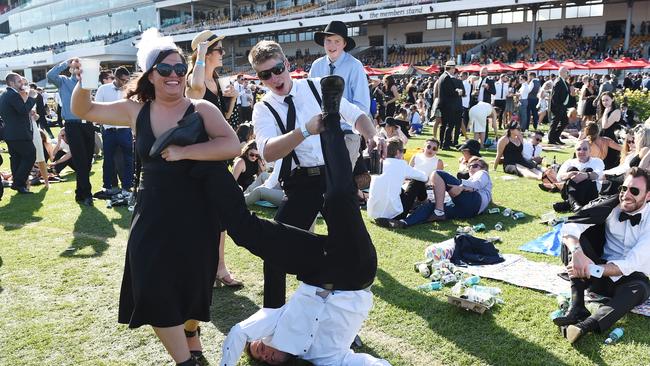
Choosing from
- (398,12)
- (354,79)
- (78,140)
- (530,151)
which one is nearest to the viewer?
(354,79)

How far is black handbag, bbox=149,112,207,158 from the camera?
235 centimetres

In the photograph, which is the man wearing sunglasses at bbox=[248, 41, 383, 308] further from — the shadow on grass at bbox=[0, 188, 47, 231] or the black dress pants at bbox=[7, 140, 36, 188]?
the black dress pants at bbox=[7, 140, 36, 188]

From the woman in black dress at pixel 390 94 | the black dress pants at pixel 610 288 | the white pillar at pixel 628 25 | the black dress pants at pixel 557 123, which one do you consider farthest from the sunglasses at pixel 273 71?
the white pillar at pixel 628 25

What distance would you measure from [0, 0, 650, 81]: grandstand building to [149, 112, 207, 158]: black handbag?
116 ft

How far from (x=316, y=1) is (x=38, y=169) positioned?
43230mm

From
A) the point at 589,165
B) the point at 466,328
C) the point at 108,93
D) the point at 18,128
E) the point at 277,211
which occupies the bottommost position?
the point at 466,328

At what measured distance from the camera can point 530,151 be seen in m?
9.66

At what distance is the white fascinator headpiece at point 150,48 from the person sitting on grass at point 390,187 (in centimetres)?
389

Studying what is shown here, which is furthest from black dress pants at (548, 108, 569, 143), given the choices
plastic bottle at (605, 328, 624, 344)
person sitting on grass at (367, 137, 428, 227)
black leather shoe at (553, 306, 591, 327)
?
plastic bottle at (605, 328, 624, 344)

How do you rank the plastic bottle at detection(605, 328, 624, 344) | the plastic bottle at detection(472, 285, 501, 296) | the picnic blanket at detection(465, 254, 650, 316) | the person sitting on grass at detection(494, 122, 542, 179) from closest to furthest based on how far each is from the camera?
the plastic bottle at detection(605, 328, 624, 344), the plastic bottle at detection(472, 285, 501, 296), the picnic blanket at detection(465, 254, 650, 316), the person sitting on grass at detection(494, 122, 542, 179)

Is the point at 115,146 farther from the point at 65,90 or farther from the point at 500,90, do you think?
the point at 500,90

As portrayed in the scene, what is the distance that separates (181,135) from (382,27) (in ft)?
156

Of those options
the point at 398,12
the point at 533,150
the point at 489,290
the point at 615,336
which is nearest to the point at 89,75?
the point at 489,290

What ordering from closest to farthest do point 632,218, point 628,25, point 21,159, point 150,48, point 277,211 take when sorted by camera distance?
point 150,48, point 277,211, point 632,218, point 21,159, point 628,25
